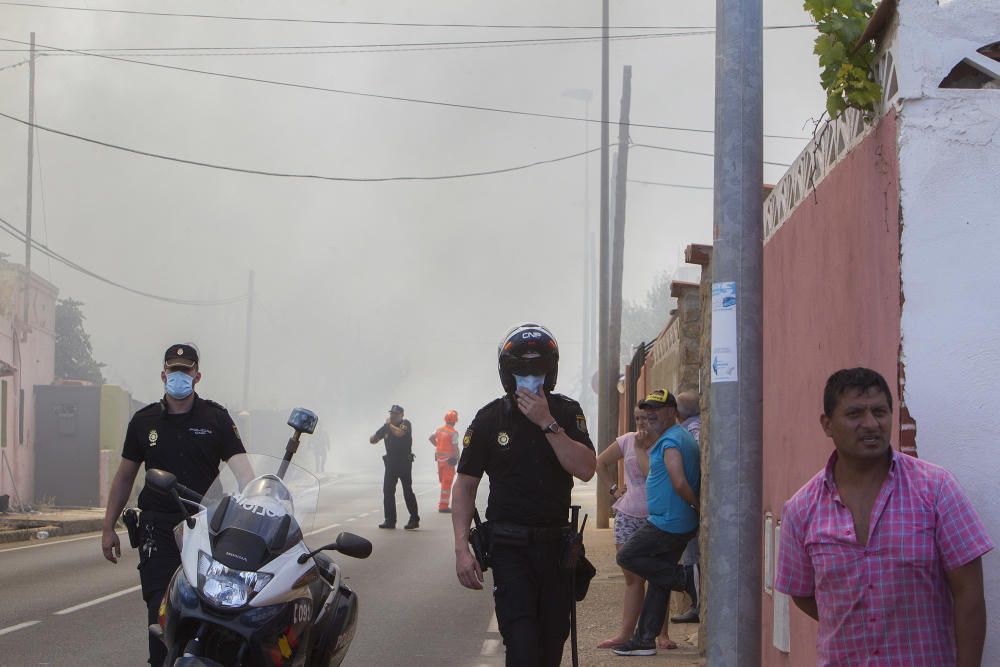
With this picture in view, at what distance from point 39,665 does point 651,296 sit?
6284 centimetres

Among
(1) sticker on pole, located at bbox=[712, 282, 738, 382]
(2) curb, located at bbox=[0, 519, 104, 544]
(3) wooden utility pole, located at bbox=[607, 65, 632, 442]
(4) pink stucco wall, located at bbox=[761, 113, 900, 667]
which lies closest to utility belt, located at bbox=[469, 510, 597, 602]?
(1) sticker on pole, located at bbox=[712, 282, 738, 382]

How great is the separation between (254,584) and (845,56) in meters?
2.97

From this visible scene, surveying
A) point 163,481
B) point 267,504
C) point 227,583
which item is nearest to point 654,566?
point 267,504

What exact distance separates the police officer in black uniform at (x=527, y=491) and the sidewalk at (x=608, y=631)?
120 inches

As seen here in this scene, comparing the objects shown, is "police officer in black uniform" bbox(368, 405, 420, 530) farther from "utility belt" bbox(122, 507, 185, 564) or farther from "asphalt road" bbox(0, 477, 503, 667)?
"utility belt" bbox(122, 507, 185, 564)

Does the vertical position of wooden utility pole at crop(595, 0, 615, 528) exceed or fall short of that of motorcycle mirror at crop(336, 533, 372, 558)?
it exceeds it

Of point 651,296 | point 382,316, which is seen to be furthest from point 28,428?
point 382,316

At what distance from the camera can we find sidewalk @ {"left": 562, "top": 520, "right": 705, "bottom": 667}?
8477mm

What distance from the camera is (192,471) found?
661cm

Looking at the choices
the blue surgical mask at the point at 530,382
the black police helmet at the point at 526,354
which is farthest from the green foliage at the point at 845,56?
the blue surgical mask at the point at 530,382

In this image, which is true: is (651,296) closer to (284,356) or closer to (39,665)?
(284,356)

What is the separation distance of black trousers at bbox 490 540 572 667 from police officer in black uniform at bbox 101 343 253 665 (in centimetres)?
183

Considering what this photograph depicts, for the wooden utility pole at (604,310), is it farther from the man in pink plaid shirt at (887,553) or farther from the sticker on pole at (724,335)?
the man in pink plaid shirt at (887,553)

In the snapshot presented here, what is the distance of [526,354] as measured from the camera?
558 centimetres
